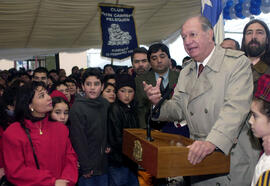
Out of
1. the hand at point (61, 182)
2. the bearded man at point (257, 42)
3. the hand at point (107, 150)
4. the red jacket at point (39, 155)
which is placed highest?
the bearded man at point (257, 42)

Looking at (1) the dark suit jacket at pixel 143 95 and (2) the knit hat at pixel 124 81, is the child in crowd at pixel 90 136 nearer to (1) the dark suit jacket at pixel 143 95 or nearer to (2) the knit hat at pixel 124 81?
(2) the knit hat at pixel 124 81

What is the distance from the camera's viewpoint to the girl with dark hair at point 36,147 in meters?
2.57

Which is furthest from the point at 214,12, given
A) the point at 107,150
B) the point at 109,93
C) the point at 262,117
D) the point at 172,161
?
the point at 172,161

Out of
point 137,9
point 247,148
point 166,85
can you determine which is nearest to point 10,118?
point 166,85

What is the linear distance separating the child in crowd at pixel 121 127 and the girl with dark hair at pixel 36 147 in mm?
723

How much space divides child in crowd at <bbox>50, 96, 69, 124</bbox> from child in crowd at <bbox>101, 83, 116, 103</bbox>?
3.09 ft

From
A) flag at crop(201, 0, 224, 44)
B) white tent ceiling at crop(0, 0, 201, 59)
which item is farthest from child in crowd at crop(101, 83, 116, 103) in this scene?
white tent ceiling at crop(0, 0, 201, 59)

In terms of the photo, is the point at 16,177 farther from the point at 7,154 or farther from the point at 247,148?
the point at 247,148

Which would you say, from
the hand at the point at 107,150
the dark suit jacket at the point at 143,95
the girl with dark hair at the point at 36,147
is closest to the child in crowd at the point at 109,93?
the dark suit jacket at the point at 143,95

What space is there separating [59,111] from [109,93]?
108cm

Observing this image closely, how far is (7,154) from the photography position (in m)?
2.58

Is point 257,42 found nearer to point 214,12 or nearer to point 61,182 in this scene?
point 214,12

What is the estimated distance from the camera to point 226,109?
1857mm

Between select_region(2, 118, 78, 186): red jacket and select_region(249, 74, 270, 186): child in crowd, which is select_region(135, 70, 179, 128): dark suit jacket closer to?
select_region(2, 118, 78, 186): red jacket
